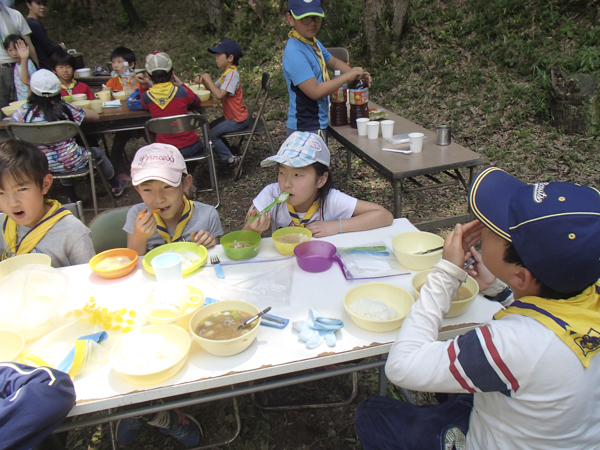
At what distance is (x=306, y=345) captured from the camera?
1.26 metres

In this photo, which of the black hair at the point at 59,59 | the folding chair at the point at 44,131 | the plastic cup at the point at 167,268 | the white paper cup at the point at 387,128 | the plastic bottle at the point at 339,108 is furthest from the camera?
the black hair at the point at 59,59

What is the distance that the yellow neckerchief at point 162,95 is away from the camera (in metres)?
4.41

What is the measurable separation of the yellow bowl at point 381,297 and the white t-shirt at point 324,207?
80 cm

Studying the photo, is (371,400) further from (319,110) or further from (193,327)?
(319,110)

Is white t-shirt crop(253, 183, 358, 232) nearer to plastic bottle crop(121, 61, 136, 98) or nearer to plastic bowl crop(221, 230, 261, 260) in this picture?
plastic bowl crop(221, 230, 261, 260)

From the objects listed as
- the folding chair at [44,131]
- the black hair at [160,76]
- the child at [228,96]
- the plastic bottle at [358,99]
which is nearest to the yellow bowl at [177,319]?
the plastic bottle at [358,99]

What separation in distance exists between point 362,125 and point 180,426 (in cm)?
274

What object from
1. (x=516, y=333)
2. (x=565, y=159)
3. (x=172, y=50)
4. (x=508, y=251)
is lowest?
(x=565, y=159)

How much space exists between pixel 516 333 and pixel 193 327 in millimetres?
916

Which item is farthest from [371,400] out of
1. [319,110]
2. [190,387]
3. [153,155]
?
[319,110]

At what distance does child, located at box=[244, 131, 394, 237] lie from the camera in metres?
2.02

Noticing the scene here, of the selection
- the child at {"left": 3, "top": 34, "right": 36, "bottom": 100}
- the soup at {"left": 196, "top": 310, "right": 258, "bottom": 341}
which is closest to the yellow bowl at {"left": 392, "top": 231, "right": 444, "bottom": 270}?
the soup at {"left": 196, "top": 310, "right": 258, "bottom": 341}

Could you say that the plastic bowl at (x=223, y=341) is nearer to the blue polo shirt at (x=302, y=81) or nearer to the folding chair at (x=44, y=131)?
the blue polo shirt at (x=302, y=81)

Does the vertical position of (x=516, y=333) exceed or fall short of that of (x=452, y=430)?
it exceeds it
